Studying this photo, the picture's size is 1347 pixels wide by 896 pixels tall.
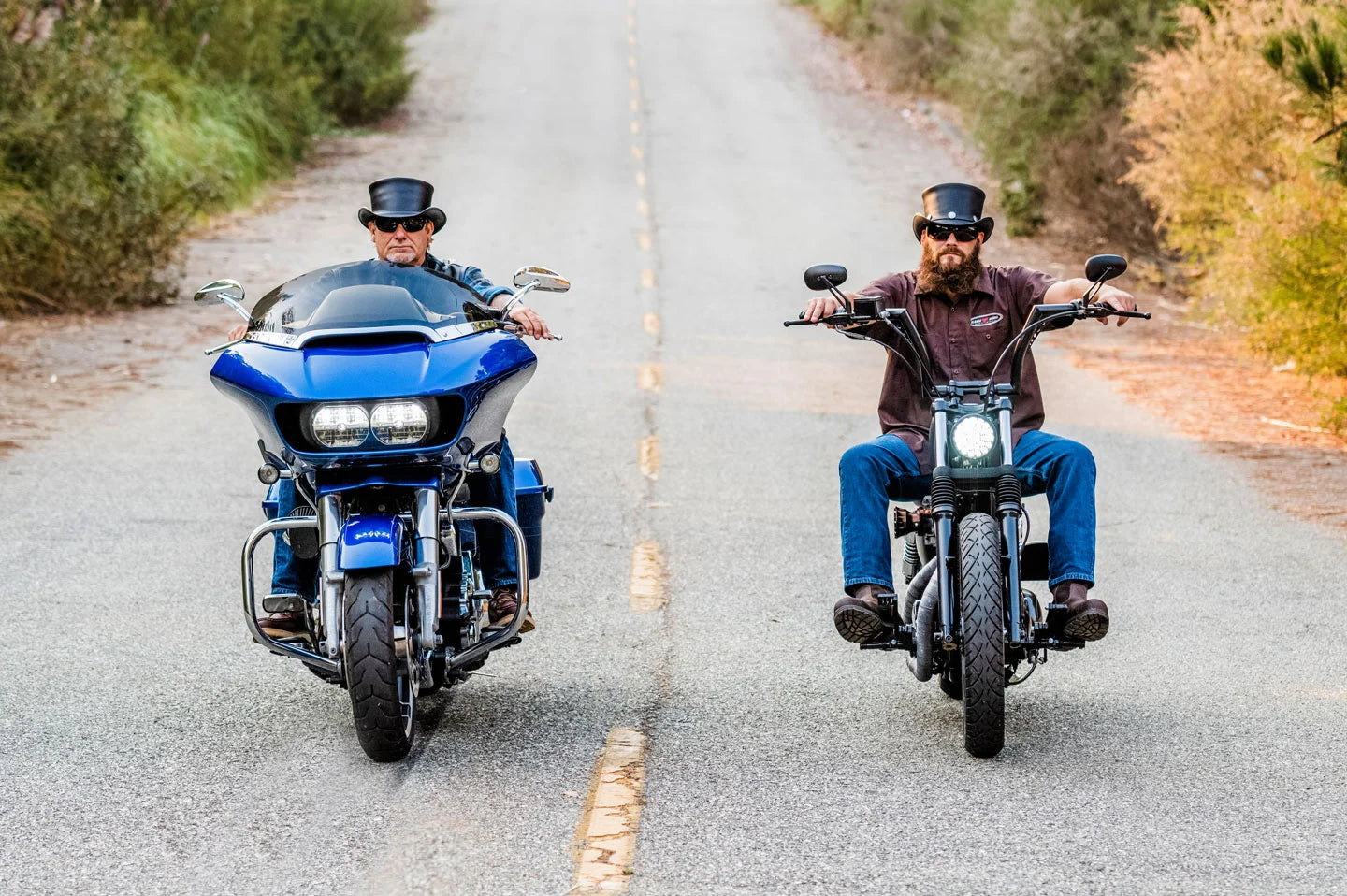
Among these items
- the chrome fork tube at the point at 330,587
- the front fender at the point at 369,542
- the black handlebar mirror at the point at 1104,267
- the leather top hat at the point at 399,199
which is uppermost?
the leather top hat at the point at 399,199

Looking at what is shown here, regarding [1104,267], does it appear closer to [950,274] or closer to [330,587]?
[950,274]

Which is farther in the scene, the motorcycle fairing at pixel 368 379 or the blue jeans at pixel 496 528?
the blue jeans at pixel 496 528

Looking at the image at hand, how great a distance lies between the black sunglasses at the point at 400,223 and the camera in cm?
620

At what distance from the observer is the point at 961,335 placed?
6.01 m

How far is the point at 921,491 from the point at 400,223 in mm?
2068

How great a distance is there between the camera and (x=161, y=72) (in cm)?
2359

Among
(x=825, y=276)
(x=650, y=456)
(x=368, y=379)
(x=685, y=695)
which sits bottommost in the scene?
(x=650, y=456)

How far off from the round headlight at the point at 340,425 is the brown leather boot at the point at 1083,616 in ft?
7.31

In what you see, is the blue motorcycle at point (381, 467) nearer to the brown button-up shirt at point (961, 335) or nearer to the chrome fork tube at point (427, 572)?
the chrome fork tube at point (427, 572)

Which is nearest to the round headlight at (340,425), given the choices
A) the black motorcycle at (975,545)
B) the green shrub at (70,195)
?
the black motorcycle at (975,545)

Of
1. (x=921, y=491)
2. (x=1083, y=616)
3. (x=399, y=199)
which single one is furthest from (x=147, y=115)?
(x=1083, y=616)

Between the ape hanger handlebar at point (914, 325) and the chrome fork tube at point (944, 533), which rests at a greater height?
the ape hanger handlebar at point (914, 325)

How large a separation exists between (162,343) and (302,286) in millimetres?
9453

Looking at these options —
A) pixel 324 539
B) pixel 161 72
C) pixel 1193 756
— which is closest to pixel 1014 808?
pixel 1193 756
